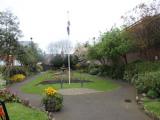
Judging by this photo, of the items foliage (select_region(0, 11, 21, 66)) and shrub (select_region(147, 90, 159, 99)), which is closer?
shrub (select_region(147, 90, 159, 99))

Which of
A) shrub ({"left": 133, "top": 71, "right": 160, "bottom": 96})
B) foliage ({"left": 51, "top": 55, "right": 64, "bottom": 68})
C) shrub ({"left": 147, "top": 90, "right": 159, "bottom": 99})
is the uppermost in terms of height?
foliage ({"left": 51, "top": 55, "right": 64, "bottom": 68})

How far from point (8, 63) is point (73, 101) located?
52.3 feet

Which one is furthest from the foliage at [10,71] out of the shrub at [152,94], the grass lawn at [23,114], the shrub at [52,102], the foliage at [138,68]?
the grass lawn at [23,114]

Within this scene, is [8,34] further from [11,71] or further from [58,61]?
[58,61]

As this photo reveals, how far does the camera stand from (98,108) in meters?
13.1

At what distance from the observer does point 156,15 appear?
71.9 feet

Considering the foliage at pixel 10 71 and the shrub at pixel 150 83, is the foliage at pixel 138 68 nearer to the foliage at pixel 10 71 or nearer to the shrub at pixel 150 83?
the shrub at pixel 150 83

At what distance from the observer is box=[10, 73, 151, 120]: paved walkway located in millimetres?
11415

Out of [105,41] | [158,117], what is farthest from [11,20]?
[158,117]

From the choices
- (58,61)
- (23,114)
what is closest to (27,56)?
(58,61)

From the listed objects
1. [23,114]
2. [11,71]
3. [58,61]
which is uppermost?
[58,61]

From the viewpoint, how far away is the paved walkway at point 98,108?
1141 cm

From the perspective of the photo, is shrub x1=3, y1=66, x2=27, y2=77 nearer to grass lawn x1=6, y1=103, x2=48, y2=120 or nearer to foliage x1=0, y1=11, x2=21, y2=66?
foliage x1=0, y1=11, x2=21, y2=66

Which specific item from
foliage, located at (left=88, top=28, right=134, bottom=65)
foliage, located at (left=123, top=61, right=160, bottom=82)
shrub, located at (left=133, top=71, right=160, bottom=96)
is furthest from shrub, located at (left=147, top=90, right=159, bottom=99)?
foliage, located at (left=88, top=28, right=134, bottom=65)
